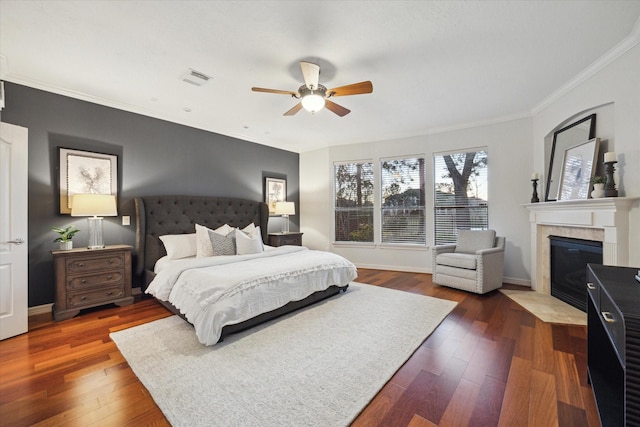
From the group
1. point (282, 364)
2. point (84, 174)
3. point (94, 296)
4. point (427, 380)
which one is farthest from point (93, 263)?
point (427, 380)

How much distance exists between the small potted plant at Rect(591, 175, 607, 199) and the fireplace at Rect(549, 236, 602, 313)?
622 millimetres

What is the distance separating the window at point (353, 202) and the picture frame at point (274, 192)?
4.02ft

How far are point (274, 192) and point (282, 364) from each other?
4.28m

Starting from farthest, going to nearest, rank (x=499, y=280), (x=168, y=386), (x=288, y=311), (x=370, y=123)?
(x=370, y=123) → (x=499, y=280) → (x=288, y=311) → (x=168, y=386)

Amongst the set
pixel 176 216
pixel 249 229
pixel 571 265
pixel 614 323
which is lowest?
pixel 571 265

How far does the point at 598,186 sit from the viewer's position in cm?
283

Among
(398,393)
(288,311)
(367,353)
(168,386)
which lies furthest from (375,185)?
(168,386)

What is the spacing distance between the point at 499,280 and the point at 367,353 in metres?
2.95

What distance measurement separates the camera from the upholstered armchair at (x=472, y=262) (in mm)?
3818

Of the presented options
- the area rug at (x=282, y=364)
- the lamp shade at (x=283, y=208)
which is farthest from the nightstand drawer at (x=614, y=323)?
the lamp shade at (x=283, y=208)

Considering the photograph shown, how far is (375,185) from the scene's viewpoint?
581 centimetres

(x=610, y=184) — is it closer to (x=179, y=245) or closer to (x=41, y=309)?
(x=179, y=245)

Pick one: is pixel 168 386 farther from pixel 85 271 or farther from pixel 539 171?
pixel 539 171

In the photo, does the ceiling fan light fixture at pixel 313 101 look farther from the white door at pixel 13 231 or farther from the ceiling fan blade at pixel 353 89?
the white door at pixel 13 231
